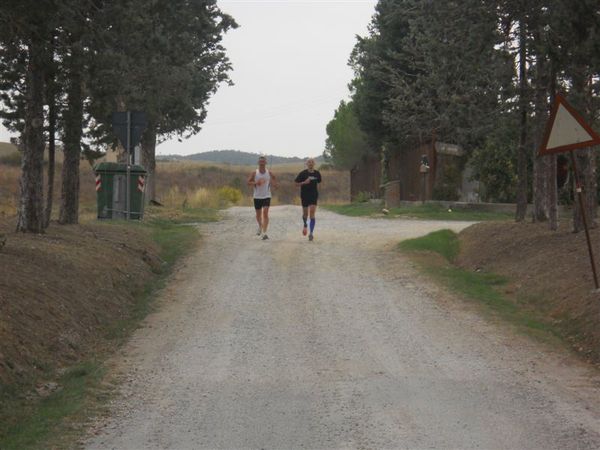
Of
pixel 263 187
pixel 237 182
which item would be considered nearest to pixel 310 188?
pixel 263 187

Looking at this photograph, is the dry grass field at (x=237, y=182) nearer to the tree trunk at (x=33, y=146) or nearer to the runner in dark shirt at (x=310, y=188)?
the runner in dark shirt at (x=310, y=188)

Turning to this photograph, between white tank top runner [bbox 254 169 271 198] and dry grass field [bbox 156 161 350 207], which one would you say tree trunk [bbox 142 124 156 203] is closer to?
dry grass field [bbox 156 161 350 207]

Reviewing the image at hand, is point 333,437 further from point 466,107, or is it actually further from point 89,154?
point 466,107

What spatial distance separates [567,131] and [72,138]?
782 centimetres

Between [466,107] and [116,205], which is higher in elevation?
[466,107]

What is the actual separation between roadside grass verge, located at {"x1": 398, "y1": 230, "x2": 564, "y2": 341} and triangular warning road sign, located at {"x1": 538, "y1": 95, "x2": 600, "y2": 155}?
2.05 meters

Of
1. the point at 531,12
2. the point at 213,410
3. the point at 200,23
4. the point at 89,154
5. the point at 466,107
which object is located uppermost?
the point at 200,23

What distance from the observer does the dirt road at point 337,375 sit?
5.86 m

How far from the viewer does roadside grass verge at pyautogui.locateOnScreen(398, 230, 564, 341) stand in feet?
32.5

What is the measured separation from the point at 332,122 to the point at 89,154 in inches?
1517

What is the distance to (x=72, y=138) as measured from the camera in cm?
1405

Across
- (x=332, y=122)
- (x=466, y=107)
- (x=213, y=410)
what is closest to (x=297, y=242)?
(x=466, y=107)

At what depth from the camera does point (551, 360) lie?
8117 millimetres

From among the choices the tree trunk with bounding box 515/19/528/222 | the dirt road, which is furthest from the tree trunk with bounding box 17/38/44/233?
the tree trunk with bounding box 515/19/528/222
